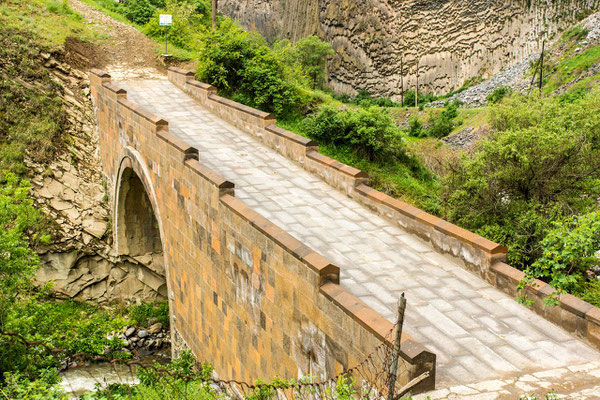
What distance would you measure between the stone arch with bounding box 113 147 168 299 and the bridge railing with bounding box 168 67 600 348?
3391 mm

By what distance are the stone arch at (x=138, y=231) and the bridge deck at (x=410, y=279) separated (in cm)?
406

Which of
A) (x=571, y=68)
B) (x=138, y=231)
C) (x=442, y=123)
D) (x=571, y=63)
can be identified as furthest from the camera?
(x=571, y=63)

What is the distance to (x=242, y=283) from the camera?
26.0 feet

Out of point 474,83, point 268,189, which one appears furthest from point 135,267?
point 474,83

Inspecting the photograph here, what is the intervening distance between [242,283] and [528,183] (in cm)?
787

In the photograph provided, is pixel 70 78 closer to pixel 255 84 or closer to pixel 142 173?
pixel 255 84

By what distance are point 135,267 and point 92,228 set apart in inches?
65.3

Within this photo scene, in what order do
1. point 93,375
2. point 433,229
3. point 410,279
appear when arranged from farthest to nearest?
1. point 93,375
2. point 433,229
3. point 410,279

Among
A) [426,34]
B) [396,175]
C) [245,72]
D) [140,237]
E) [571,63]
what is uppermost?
[426,34]

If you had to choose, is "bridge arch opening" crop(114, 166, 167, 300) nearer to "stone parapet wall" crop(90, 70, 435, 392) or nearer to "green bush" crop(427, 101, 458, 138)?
"stone parapet wall" crop(90, 70, 435, 392)

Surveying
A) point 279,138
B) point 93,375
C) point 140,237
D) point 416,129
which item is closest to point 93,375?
point 93,375

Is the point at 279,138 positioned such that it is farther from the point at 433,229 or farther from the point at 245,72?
the point at 245,72

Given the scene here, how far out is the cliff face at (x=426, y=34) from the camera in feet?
136

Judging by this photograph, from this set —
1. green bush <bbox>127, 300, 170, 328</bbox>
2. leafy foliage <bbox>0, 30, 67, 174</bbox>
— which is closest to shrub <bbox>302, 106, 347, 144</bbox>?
green bush <bbox>127, 300, 170, 328</bbox>
